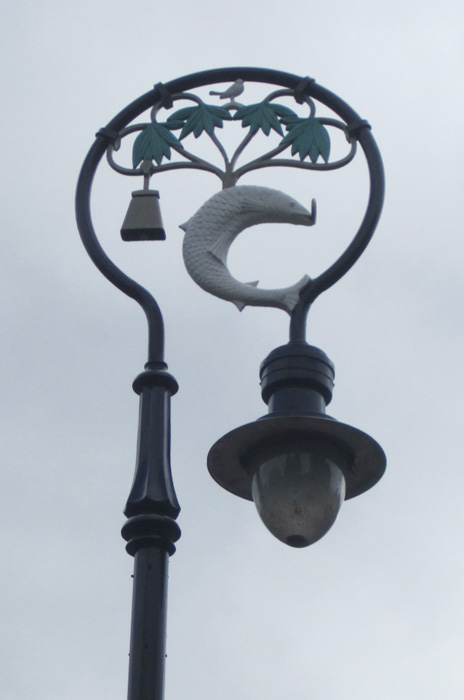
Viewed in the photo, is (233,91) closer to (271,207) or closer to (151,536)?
(271,207)

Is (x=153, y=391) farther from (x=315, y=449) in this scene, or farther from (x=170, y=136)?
(x=170, y=136)

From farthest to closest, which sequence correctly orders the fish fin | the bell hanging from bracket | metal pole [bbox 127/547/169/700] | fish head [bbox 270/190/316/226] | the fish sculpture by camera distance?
the bell hanging from bracket → fish head [bbox 270/190/316/226] → the fish fin → the fish sculpture → metal pole [bbox 127/547/169/700]

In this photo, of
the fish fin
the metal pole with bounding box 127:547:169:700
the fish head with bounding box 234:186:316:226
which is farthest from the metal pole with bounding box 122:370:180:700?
the fish head with bounding box 234:186:316:226

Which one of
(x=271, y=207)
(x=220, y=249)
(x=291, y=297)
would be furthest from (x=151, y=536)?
(x=271, y=207)

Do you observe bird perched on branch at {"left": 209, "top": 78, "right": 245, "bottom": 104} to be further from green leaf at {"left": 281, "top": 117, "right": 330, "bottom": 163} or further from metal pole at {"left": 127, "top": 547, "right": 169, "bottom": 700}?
metal pole at {"left": 127, "top": 547, "right": 169, "bottom": 700}

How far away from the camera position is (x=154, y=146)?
7871 mm

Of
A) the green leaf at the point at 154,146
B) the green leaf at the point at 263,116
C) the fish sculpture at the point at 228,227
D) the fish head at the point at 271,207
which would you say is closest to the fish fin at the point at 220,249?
the fish sculpture at the point at 228,227

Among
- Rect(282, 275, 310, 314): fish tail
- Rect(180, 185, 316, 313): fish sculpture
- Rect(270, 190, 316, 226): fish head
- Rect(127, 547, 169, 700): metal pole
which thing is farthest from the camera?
Rect(270, 190, 316, 226): fish head

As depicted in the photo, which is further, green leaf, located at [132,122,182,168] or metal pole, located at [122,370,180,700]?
green leaf, located at [132,122,182,168]

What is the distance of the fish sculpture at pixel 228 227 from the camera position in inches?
286

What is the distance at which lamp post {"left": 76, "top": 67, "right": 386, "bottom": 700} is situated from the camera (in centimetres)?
629

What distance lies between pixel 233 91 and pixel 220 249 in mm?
1186

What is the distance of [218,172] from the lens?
7691 millimetres

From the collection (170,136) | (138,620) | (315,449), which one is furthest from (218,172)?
(138,620)
